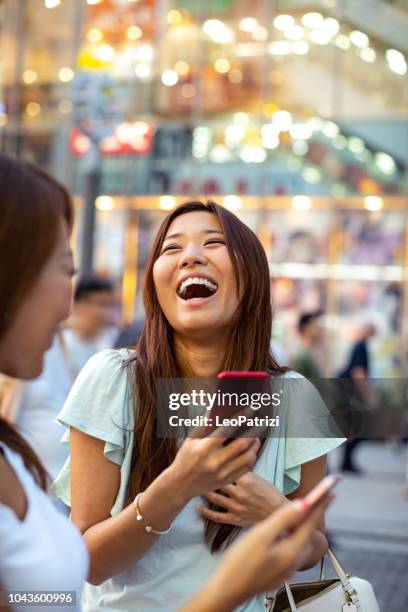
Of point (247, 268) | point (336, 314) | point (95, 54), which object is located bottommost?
point (336, 314)

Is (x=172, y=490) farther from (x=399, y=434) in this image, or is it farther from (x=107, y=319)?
(x=107, y=319)

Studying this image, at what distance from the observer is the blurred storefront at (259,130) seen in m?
15.6

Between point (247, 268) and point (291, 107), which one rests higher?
point (291, 107)

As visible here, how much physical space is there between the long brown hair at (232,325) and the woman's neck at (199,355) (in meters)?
0.02

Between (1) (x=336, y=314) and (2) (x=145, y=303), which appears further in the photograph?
(1) (x=336, y=314)

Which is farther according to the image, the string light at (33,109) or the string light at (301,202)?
the string light at (33,109)

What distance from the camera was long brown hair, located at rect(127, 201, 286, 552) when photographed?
2.17 meters

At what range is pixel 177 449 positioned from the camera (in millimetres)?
2096

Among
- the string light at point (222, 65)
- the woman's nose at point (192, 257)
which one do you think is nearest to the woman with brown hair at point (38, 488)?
the woman's nose at point (192, 257)

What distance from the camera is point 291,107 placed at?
53.4 feet

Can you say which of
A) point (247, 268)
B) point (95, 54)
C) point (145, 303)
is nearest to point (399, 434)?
point (247, 268)

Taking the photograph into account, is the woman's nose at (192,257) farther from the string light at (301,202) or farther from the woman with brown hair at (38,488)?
the string light at (301,202)

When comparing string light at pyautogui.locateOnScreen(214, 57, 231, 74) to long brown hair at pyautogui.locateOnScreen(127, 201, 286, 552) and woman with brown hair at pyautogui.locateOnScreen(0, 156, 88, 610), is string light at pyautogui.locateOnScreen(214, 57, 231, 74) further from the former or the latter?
woman with brown hair at pyautogui.locateOnScreen(0, 156, 88, 610)

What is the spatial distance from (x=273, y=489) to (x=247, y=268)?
0.56 m
